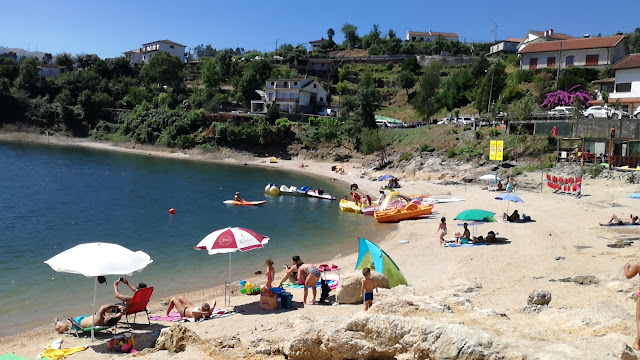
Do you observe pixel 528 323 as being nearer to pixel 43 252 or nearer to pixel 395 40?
pixel 43 252

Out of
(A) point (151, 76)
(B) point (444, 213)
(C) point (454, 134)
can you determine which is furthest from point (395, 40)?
(B) point (444, 213)

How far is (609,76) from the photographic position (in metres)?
Answer: 59.9

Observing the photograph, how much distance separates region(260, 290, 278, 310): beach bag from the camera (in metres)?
13.3

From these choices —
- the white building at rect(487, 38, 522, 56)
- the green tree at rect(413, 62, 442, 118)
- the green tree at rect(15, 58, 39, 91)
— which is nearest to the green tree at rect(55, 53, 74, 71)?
the green tree at rect(15, 58, 39, 91)

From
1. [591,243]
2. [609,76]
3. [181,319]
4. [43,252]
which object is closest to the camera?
[181,319]

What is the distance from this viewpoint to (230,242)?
46.2 ft

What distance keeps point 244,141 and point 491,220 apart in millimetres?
53745

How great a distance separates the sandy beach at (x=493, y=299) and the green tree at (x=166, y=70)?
76876 millimetres

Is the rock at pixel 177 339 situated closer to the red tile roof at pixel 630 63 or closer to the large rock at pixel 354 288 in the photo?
the large rock at pixel 354 288

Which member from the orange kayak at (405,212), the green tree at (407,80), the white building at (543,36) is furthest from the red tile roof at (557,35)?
the orange kayak at (405,212)

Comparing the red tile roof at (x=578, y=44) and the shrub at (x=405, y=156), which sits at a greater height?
the red tile roof at (x=578, y=44)

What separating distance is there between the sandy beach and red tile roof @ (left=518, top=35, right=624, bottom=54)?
4083 centimetres

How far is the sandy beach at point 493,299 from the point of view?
6855 millimetres

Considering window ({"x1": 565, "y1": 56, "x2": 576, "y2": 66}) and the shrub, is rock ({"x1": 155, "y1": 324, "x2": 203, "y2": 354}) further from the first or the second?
window ({"x1": 565, "y1": 56, "x2": 576, "y2": 66})
